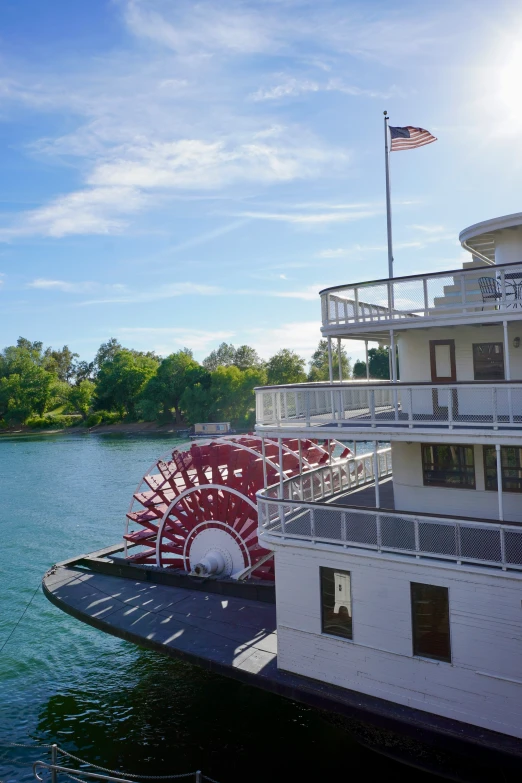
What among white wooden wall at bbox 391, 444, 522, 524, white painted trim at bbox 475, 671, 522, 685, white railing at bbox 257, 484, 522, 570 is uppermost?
white wooden wall at bbox 391, 444, 522, 524

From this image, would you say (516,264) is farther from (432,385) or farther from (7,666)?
(7,666)

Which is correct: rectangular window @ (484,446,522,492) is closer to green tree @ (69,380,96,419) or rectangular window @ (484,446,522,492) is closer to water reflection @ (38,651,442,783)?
water reflection @ (38,651,442,783)

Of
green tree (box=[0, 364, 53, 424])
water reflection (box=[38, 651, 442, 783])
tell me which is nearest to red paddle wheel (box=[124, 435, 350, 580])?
water reflection (box=[38, 651, 442, 783])

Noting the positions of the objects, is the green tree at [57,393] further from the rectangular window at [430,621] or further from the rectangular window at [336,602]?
the rectangular window at [430,621]

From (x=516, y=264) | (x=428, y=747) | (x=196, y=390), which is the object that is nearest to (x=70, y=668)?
(x=428, y=747)

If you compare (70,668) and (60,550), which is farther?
(60,550)

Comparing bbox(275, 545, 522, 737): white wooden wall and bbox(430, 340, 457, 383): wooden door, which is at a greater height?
bbox(430, 340, 457, 383): wooden door

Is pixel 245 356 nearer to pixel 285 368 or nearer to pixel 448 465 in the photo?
pixel 285 368

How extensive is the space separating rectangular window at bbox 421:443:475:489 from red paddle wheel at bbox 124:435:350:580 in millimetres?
5737

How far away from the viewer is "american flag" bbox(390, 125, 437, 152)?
1173cm

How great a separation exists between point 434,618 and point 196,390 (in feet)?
180

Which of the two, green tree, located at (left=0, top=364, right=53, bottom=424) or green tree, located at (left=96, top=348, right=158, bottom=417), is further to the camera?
green tree, located at (left=96, top=348, right=158, bottom=417)

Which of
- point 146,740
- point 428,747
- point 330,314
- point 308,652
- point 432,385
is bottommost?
point 146,740

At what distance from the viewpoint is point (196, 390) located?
6216 centimetres
